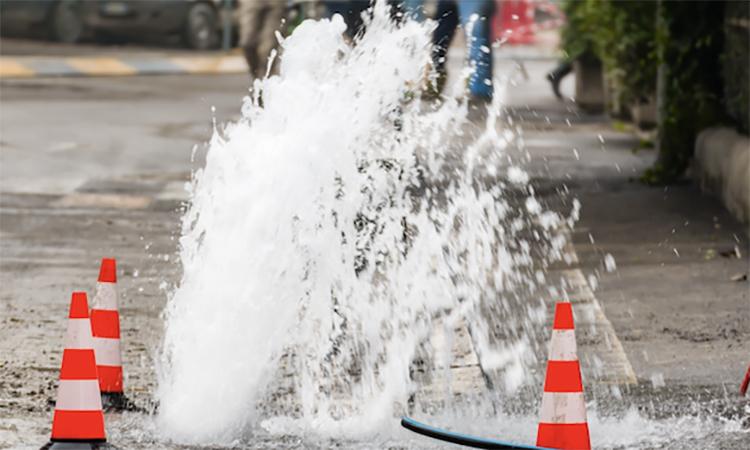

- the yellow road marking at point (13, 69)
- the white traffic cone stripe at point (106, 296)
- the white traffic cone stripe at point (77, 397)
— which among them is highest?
the white traffic cone stripe at point (106, 296)

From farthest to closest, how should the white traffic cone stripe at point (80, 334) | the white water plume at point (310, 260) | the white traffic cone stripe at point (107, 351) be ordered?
the white traffic cone stripe at point (107, 351) → the white water plume at point (310, 260) → the white traffic cone stripe at point (80, 334)

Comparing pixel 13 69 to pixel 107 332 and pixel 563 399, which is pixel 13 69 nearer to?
pixel 107 332

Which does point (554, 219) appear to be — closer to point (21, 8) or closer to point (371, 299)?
point (371, 299)

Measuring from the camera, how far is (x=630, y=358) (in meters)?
8.82

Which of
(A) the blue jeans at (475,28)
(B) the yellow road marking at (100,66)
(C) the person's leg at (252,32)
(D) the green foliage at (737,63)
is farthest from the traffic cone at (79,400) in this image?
(B) the yellow road marking at (100,66)

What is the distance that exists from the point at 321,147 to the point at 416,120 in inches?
52.6

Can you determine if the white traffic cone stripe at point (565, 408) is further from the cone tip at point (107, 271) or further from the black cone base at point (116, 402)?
the cone tip at point (107, 271)

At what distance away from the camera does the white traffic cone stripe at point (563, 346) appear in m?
6.75

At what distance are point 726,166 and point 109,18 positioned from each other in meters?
18.2

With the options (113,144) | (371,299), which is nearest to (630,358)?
(371,299)

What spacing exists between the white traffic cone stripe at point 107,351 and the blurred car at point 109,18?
22387mm

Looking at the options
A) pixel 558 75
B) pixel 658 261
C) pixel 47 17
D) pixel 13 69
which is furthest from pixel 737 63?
pixel 47 17

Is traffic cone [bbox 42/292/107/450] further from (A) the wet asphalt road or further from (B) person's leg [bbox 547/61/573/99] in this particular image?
(B) person's leg [bbox 547/61/573/99]

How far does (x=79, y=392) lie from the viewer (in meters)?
6.80
